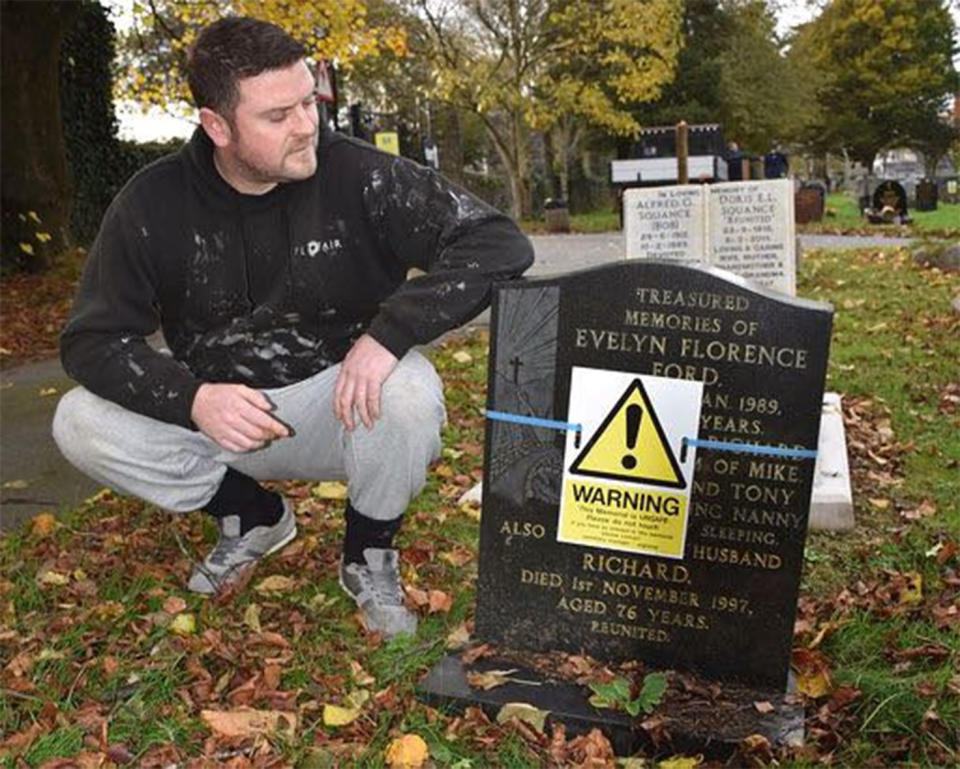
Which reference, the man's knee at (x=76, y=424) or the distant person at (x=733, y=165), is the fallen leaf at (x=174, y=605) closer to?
the man's knee at (x=76, y=424)

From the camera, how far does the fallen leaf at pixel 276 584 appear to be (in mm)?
3314

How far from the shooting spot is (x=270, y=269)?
9.78 feet

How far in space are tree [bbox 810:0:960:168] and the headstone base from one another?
162 feet

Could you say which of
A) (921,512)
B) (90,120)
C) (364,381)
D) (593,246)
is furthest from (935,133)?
(364,381)

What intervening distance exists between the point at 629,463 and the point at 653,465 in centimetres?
6

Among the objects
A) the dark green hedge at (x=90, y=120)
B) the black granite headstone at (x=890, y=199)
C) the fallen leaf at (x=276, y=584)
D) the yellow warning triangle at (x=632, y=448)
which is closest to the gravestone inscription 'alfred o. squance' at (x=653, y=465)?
the yellow warning triangle at (x=632, y=448)

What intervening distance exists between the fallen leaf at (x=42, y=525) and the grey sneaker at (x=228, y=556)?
0.95 m

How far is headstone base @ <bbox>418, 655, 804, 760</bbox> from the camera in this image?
2.35 m

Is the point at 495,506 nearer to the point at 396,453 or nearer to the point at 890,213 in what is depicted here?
the point at 396,453

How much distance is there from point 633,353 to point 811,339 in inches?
16.7

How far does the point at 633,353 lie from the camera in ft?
8.12

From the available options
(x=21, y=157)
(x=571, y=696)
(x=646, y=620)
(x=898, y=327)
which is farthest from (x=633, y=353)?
(x=21, y=157)

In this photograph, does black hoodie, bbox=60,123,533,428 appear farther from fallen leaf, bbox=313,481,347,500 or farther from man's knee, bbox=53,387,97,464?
fallen leaf, bbox=313,481,347,500

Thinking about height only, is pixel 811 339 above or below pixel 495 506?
above
